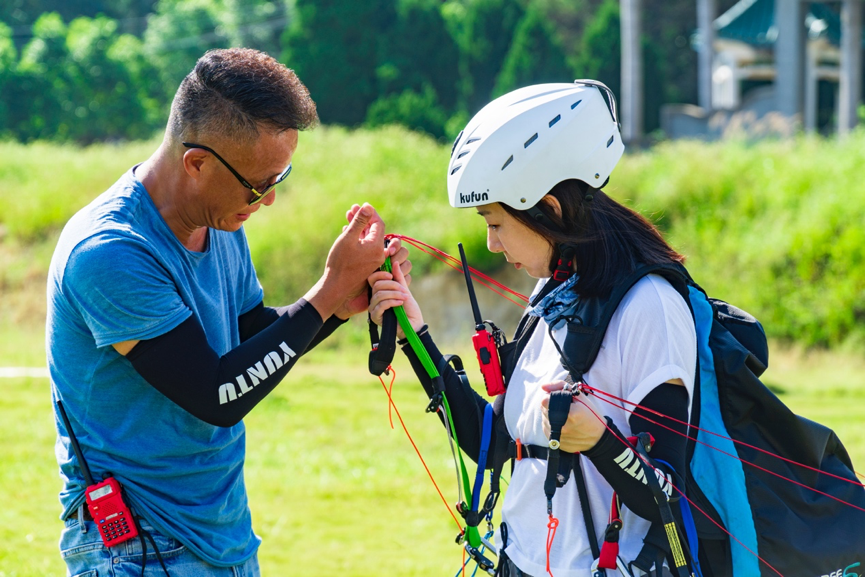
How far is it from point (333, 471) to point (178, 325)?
6.17 meters

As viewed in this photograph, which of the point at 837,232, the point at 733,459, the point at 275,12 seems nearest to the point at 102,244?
the point at 733,459

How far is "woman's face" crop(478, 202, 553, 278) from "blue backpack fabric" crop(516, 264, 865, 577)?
27cm

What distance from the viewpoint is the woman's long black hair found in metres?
2.55

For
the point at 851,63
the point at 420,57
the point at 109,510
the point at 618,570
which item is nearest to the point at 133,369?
the point at 109,510

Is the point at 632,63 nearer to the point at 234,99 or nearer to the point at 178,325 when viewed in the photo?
the point at 234,99

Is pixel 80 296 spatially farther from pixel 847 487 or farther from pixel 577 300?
pixel 847 487

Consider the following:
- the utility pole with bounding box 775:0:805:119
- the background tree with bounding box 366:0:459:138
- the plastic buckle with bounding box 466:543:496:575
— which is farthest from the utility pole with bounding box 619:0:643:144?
the plastic buckle with bounding box 466:543:496:575

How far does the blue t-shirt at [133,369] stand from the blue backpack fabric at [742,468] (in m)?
1.16

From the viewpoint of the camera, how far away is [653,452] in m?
2.38

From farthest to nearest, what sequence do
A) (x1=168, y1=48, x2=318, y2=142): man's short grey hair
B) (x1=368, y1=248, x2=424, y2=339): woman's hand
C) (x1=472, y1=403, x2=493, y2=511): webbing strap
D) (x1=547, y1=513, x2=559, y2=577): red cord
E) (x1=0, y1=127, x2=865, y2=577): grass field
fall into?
(x1=0, y1=127, x2=865, y2=577): grass field < (x1=368, y1=248, x2=424, y2=339): woman's hand < (x1=472, y1=403, x2=493, y2=511): webbing strap < (x1=168, y1=48, x2=318, y2=142): man's short grey hair < (x1=547, y1=513, x2=559, y2=577): red cord

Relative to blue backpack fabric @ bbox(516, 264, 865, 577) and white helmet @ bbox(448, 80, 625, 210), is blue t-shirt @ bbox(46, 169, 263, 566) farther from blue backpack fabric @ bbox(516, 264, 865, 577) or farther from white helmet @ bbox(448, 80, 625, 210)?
blue backpack fabric @ bbox(516, 264, 865, 577)

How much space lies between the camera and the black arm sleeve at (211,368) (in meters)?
2.42

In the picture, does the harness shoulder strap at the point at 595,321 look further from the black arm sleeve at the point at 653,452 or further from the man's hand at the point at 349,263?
the man's hand at the point at 349,263

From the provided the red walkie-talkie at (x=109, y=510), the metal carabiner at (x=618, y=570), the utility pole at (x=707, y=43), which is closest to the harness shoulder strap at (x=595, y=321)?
the metal carabiner at (x=618, y=570)
